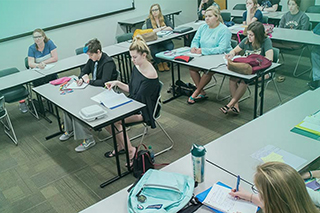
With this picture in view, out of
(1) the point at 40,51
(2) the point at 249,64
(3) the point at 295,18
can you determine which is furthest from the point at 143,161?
(3) the point at 295,18

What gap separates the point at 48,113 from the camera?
17.1 feet

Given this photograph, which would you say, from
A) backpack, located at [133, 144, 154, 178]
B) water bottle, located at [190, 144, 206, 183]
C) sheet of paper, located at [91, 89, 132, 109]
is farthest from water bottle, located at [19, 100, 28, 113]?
water bottle, located at [190, 144, 206, 183]

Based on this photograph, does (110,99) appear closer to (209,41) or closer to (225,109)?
(225,109)

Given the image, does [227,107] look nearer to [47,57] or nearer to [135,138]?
[135,138]

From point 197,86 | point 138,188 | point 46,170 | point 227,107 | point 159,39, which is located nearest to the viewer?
point 138,188

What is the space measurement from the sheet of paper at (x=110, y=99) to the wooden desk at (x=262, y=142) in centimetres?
119

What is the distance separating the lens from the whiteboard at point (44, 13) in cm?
644

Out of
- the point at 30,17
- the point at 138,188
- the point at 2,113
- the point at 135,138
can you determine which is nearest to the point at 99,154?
the point at 135,138

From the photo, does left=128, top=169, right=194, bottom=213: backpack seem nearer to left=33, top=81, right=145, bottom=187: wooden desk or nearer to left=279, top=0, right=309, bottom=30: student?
left=33, top=81, right=145, bottom=187: wooden desk

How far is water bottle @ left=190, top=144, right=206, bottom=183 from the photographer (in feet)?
6.66

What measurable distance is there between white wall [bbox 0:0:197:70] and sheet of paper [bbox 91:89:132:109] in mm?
3942

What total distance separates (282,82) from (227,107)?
60.1 inches

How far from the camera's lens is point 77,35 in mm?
7484

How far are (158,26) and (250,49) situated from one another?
2494 millimetres
